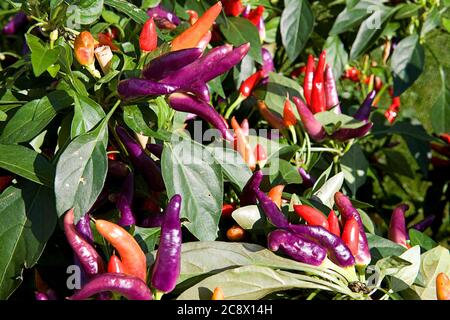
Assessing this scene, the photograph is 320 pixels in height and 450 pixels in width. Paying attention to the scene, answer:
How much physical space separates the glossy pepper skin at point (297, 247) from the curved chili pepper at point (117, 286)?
21 centimetres

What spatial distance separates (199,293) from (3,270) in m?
0.31

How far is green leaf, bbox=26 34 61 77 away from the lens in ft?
3.62

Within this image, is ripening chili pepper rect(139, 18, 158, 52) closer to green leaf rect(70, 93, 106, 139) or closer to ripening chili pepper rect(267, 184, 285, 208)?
green leaf rect(70, 93, 106, 139)

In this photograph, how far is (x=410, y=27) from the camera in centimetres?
206

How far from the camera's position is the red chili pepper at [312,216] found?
1.14 meters

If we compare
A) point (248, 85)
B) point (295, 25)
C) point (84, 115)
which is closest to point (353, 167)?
point (248, 85)

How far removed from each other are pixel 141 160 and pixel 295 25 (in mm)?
778

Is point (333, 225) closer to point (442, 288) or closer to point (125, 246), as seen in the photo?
point (442, 288)

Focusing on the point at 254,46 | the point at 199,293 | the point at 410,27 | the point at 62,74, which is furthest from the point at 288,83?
the point at 199,293

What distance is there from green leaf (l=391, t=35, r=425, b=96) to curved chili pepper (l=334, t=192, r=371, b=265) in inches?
31.8

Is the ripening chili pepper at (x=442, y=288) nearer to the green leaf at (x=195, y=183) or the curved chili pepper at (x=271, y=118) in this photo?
the green leaf at (x=195, y=183)

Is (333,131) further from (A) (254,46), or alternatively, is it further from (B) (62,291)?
(B) (62,291)

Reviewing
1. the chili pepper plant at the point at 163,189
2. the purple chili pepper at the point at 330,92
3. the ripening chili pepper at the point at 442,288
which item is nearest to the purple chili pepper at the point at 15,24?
the chili pepper plant at the point at 163,189

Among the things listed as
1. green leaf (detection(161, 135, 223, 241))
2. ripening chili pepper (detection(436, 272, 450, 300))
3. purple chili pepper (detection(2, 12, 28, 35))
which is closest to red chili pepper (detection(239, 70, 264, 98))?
green leaf (detection(161, 135, 223, 241))
